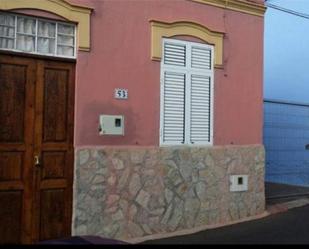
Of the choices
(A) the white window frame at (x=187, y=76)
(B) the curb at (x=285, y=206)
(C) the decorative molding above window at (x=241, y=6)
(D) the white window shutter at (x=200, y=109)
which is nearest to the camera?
(A) the white window frame at (x=187, y=76)

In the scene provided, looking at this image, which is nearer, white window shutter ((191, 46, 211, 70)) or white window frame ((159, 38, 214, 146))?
white window frame ((159, 38, 214, 146))

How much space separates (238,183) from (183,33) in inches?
111

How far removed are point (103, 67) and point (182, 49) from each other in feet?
5.24

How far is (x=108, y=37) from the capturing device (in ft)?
27.0

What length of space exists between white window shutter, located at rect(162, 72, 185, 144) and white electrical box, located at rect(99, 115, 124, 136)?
0.87 m

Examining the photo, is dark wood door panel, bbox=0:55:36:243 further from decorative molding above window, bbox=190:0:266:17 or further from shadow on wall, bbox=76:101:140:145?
decorative molding above window, bbox=190:0:266:17

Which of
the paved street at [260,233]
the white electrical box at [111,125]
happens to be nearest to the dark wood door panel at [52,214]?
the white electrical box at [111,125]

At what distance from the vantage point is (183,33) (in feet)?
29.8

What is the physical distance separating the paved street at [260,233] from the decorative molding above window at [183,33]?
2781 mm

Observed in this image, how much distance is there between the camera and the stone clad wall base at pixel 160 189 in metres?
7.95

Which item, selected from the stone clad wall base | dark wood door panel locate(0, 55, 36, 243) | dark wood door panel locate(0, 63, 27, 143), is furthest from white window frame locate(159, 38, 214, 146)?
dark wood door panel locate(0, 63, 27, 143)

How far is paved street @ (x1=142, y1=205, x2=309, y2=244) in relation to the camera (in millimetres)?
8148

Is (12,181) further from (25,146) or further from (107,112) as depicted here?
(107,112)

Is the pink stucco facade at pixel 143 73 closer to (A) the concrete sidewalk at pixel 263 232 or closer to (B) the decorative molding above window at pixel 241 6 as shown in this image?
(B) the decorative molding above window at pixel 241 6
